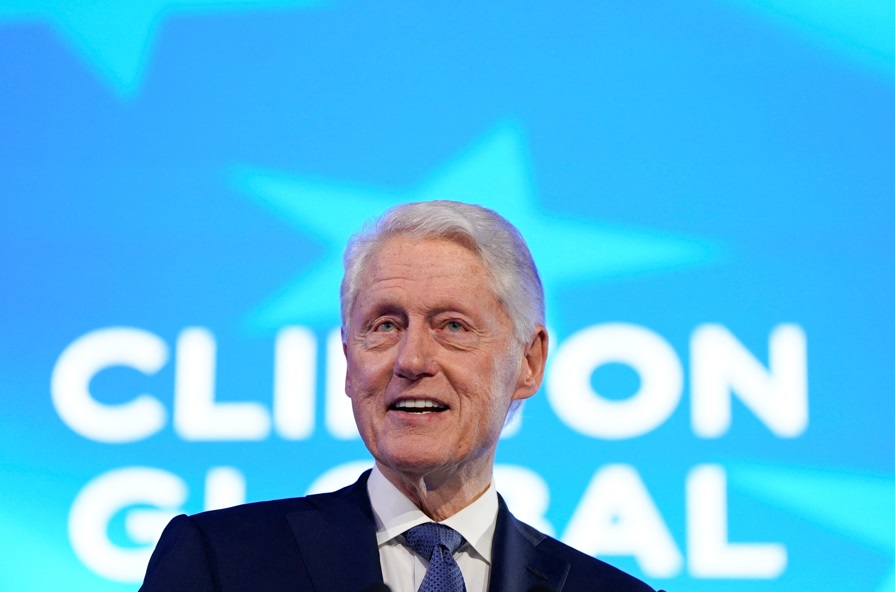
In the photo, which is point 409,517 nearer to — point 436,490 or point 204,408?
point 436,490

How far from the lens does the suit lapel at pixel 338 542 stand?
181 centimetres

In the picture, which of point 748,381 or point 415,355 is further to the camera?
point 748,381

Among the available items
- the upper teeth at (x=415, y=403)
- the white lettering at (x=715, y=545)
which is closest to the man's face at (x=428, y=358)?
the upper teeth at (x=415, y=403)

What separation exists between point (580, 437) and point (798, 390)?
0.63 m

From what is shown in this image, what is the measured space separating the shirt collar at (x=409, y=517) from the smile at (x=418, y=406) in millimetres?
165

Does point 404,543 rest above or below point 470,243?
below

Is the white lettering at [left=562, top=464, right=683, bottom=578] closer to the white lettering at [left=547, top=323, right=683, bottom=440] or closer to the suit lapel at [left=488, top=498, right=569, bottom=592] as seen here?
the white lettering at [left=547, top=323, right=683, bottom=440]

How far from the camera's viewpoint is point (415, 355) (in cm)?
186

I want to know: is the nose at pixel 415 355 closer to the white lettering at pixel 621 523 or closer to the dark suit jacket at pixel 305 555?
the dark suit jacket at pixel 305 555

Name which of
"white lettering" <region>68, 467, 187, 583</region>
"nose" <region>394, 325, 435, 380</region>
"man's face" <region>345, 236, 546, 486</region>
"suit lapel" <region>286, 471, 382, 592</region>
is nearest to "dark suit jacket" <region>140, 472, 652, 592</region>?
"suit lapel" <region>286, 471, 382, 592</region>

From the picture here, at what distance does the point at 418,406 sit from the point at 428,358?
0.28 feet

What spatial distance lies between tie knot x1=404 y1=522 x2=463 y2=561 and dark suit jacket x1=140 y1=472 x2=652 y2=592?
0.07 meters

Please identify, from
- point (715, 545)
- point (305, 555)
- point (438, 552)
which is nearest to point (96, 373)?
point (305, 555)

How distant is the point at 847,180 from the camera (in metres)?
3.28
